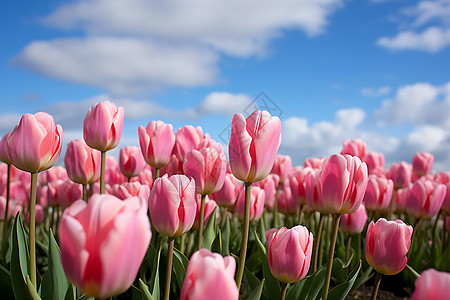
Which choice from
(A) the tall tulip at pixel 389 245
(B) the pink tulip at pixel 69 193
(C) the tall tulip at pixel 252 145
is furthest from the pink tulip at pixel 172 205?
(B) the pink tulip at pixel 69 193

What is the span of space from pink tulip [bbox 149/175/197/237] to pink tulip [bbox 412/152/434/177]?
5.15 metres

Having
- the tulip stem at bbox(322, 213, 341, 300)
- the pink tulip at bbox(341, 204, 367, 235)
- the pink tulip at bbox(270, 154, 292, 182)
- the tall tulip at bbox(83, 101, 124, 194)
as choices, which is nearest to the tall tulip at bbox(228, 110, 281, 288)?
the tulip stem at bbox(322, 213, 341, 300)

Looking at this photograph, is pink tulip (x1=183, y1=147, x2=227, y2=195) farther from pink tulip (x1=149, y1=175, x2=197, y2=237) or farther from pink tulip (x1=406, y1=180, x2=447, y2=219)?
pink tulip (x1=406, y1=180, x2=447, y2=219)

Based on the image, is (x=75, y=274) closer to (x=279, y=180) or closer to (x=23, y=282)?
(x=23, y=282)

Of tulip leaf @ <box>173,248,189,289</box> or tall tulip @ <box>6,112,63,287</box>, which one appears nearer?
tall tulip @ <box>6,112,63,287</box>

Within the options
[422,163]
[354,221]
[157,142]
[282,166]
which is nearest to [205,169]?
[157,142]

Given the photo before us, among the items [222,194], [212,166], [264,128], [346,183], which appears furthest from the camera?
[222,194]

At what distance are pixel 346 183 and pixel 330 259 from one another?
0.37 metres

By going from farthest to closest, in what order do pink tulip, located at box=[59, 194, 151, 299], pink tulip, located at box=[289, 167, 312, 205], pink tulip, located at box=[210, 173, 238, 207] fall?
pink tulip, located at box=[289, 167, 312, 205], pink tulip, located at box=[210, 173, 238, 207], pink tulip, located at box=[59, 194, 151, 299]

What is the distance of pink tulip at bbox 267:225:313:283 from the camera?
1781 millimetres

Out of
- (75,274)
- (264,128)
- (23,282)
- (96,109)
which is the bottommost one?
(23,282)

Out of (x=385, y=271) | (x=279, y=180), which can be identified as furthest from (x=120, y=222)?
(x=279, y=180)

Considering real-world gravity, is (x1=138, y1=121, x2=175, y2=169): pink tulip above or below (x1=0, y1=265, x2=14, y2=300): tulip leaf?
above

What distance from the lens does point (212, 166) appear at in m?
Result: 2.17
